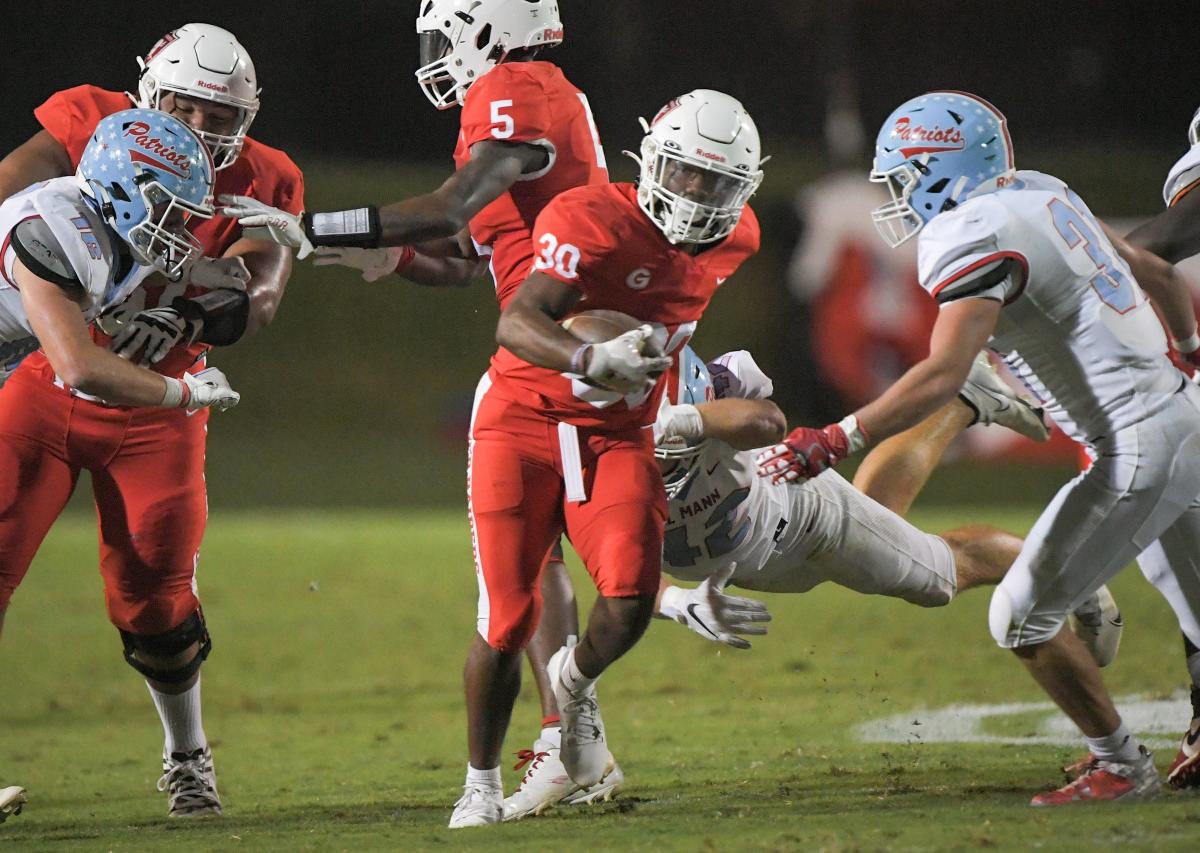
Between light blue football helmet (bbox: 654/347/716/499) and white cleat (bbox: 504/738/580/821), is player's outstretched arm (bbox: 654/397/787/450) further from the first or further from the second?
white cleat (bbox: 504/738/580/821)

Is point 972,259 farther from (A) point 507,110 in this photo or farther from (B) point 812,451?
(A) point 507,110

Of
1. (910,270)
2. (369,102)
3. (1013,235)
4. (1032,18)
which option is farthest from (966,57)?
(1013,235)

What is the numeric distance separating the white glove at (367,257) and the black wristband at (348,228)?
11 cm

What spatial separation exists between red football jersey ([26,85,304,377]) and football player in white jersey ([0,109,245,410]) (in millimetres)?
340

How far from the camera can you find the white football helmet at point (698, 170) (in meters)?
3.89

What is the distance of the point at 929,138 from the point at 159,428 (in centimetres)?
213

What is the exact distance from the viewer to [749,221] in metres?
4.24

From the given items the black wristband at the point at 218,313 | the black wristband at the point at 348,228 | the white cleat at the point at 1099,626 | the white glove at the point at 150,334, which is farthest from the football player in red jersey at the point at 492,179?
the white cleat at the point at 1099,626

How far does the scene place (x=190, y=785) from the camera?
4.32m

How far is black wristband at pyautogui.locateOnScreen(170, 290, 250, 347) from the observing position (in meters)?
4.17

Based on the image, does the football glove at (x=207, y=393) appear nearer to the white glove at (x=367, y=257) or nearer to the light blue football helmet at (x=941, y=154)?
the white glove at (x=367, y=257)

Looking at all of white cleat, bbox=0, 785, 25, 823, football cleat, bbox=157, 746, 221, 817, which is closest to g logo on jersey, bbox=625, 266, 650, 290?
football cleat, bbox=157, 746, 221, 817

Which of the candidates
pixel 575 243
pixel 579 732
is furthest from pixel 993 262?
pixel 579 732

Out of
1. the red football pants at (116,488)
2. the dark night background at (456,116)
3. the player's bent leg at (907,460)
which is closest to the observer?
the red football pants at (116,488)
